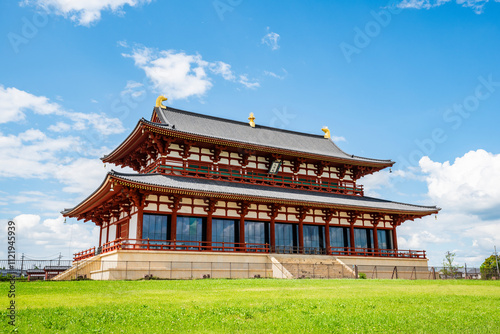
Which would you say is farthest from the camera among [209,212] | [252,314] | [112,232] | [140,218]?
[112,232]

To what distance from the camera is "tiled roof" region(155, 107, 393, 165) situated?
3869 centimetres

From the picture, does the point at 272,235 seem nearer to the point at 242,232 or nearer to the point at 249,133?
the point at 242,232

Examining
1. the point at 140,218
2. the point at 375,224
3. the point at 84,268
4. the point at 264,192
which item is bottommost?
the point at 84,268

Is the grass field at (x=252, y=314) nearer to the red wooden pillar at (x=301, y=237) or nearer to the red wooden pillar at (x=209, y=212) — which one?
the red wooden pillar at (x=209, y=212)

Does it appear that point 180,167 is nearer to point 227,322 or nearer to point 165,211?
point 165,211

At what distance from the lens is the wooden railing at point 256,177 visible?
1353 inches

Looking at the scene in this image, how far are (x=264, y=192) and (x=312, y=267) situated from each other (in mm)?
7028

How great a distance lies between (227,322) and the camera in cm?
1066

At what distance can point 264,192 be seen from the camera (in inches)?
1372

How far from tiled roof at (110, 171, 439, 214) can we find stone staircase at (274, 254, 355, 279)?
4515mm

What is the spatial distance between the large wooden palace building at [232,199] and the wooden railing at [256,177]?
3.5 inches

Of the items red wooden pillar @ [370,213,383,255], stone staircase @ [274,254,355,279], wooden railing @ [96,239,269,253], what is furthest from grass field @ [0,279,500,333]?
red wooden pillar @ [370,213,383,255]

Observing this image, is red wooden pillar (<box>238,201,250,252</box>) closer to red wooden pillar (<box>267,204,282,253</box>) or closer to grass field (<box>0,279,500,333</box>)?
red wooden pillar (<box>267,204,282,253</box>)

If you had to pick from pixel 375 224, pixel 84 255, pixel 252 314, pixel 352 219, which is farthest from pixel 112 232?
pixel 252 314
